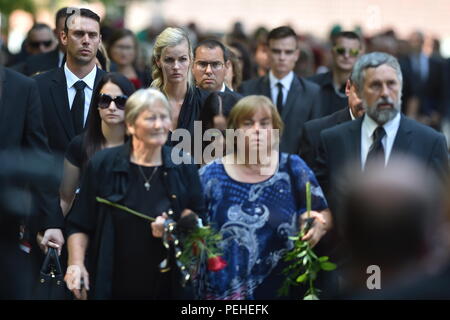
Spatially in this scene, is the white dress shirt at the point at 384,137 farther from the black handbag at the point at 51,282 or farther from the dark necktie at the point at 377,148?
the black handbag at the point at 51,282

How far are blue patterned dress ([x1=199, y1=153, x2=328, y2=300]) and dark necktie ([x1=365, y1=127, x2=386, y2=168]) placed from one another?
54cm

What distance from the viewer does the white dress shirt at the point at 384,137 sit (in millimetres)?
8000

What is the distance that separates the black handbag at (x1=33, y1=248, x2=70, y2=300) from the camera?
7.66 metres

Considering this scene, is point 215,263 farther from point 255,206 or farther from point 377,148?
point 377,148

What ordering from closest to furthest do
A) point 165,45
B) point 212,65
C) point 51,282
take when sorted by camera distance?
point 51,282, point 165,45, point 212,65

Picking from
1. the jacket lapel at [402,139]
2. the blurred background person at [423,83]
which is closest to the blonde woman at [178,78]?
the jacket lapel at [402,139]

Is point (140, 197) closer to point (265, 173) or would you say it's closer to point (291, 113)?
point (265, 173)

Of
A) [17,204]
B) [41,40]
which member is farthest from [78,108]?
[41,40]

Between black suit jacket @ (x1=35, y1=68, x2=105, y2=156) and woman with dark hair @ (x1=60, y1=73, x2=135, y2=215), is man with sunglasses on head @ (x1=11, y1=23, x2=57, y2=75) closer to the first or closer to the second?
black suit jacket @ (x1=35, y1=68, x2=105, y2=156)

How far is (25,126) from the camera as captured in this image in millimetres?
7977

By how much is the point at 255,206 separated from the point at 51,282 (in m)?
1.33

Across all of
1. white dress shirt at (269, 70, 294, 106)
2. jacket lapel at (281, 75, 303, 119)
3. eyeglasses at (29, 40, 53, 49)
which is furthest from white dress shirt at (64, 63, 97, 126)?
eyeglasses at (29, 40, 53, 49)

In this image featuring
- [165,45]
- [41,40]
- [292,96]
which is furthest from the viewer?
[41,40]

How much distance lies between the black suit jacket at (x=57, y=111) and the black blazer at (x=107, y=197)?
187cm
